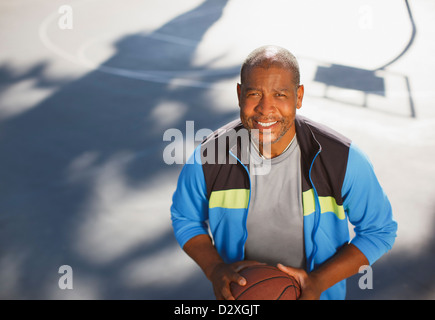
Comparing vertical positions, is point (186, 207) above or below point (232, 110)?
below

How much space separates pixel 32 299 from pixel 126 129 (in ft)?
9.88

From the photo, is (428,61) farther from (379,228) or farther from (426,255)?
(379,228)

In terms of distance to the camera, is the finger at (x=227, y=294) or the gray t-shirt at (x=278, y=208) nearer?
the finger at (x=227, y=294)

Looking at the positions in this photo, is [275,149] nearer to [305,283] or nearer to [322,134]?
[322,134]

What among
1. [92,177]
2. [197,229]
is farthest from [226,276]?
[92,177]

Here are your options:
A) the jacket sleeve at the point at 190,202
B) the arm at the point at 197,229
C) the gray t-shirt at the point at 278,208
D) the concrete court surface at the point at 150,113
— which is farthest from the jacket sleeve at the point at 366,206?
the concrete court surface at the point at 150,113

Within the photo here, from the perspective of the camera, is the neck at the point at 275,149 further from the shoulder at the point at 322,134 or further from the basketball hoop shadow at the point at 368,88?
the basketball hoop shadow at the point at 368,88

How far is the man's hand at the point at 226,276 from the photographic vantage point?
2.07m

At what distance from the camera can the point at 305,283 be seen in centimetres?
209

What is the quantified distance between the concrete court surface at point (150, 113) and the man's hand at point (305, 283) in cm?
177

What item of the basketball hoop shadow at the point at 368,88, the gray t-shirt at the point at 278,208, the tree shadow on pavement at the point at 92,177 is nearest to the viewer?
the gray t-shirt at the point at 278,208

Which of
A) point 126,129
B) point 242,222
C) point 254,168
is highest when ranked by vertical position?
point 126,129
